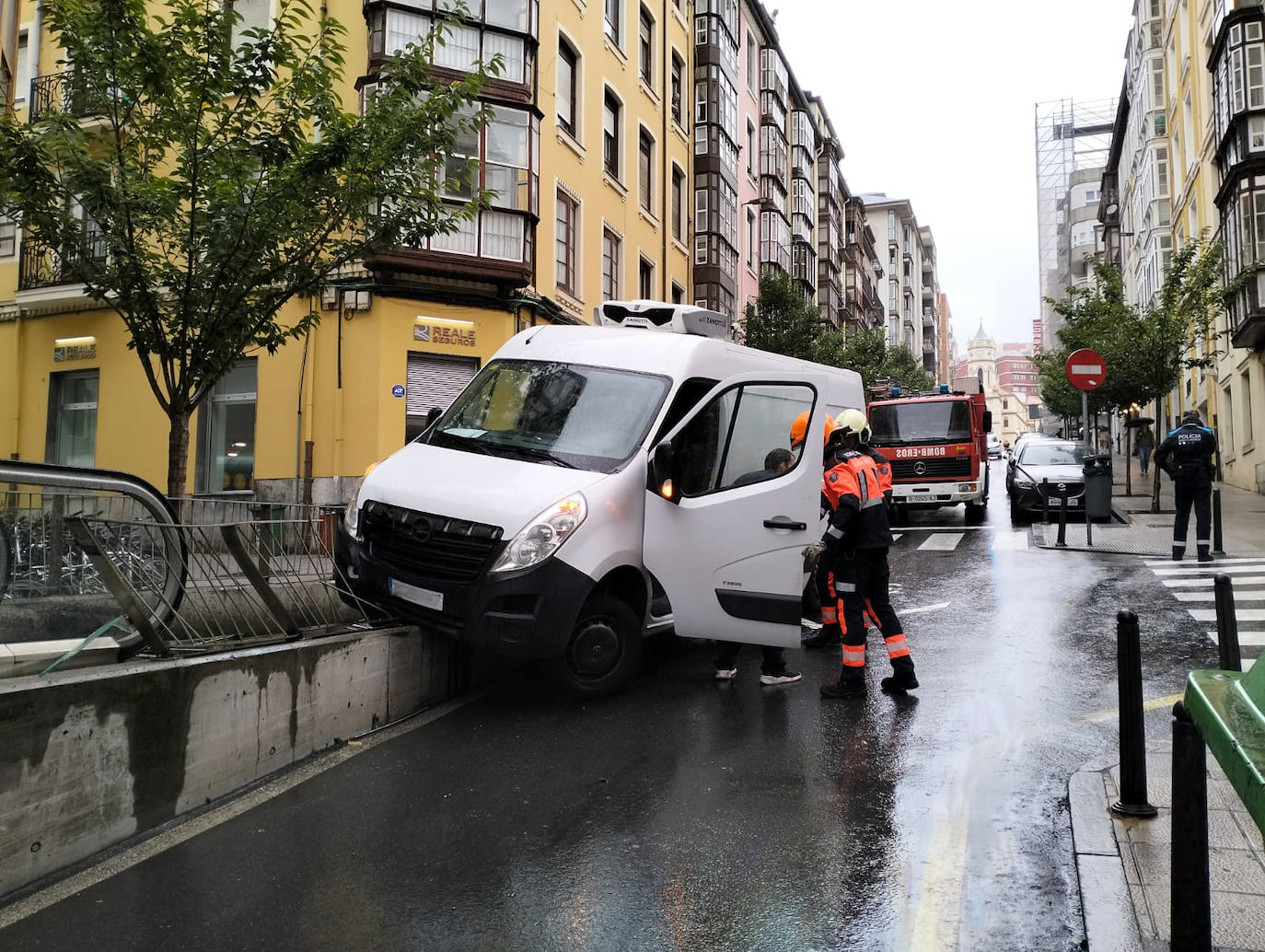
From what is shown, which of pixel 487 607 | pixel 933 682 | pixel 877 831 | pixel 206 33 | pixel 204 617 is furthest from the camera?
pixel 206 33

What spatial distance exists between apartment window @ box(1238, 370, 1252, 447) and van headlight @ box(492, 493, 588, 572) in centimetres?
2690

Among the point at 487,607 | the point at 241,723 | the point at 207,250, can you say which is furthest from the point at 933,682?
the point at 207,250

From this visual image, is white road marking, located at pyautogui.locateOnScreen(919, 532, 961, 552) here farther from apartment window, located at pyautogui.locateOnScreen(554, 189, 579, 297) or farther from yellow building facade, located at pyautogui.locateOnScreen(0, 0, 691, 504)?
apartment window, located at pyautogui.locateOnScreen(554, 189, 579, 297)

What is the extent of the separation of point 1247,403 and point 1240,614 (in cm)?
2195

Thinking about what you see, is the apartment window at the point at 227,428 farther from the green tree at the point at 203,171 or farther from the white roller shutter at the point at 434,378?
the green tree at the point at 203,171

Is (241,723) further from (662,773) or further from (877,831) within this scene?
(877,831)

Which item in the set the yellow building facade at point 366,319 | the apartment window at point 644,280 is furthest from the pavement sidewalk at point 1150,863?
the apartment window at point 644,280

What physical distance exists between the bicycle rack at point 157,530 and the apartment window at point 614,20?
68.6 ft

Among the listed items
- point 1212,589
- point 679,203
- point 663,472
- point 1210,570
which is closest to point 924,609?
point 1212,589

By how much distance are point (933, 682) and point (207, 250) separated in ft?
22.4

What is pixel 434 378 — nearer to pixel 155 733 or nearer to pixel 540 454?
pixel 540 454

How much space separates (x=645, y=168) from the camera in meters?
26.5

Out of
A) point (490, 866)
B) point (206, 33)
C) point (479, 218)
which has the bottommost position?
point (490, 866)

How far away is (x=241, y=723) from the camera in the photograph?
16.2 feet
